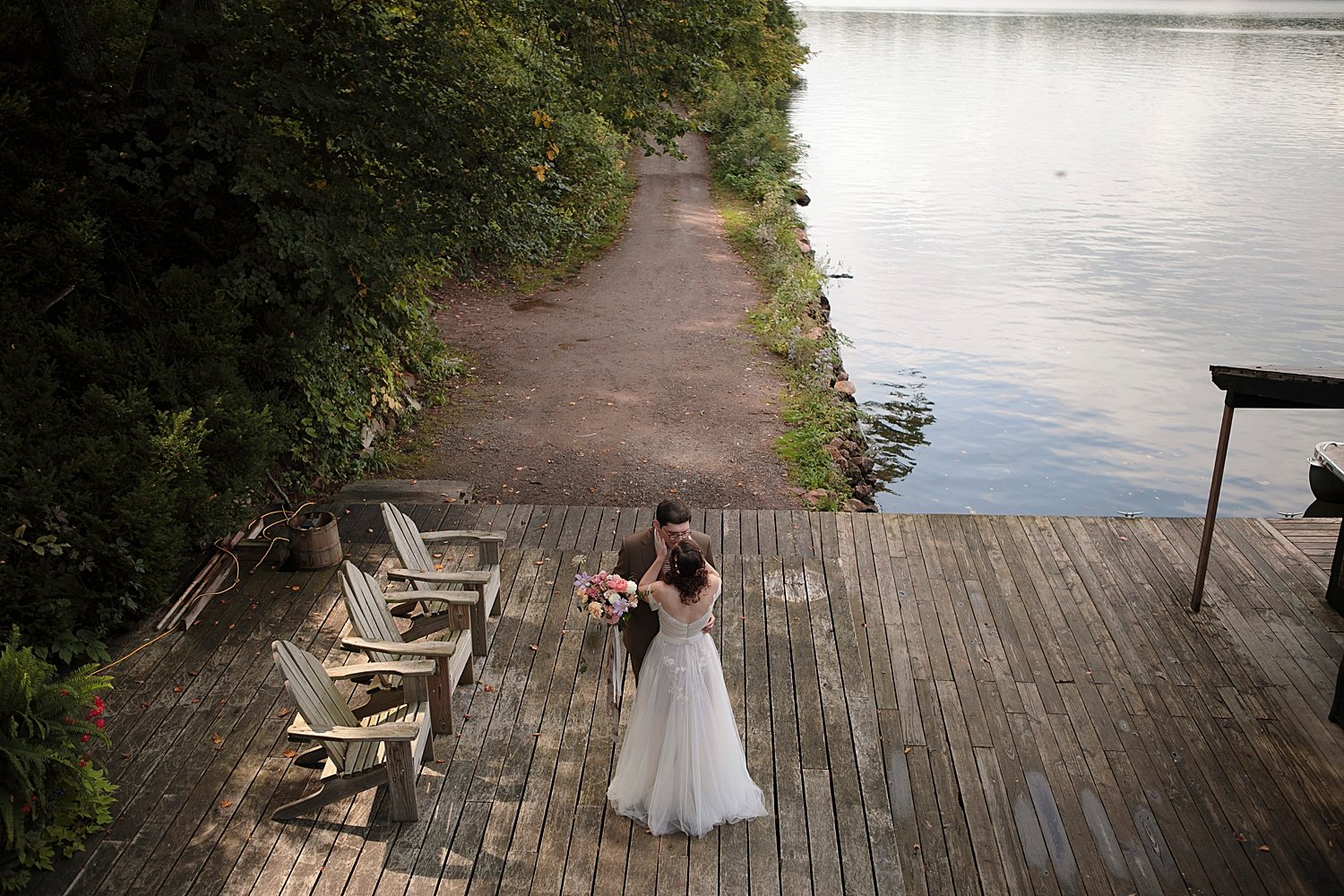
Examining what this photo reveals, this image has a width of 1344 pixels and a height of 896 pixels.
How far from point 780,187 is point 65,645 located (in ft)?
78.3

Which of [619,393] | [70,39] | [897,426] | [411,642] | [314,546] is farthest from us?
[897,426]

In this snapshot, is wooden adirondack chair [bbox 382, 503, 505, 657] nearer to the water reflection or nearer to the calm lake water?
the calm lake water

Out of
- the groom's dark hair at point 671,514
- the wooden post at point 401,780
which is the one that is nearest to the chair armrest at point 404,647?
the wooden post at point 401,780

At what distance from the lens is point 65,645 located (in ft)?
21.2

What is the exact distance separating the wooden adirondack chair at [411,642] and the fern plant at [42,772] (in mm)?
1282

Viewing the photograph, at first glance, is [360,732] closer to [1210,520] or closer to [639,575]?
[639,575]

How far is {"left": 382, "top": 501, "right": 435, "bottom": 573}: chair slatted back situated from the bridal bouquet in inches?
71.5

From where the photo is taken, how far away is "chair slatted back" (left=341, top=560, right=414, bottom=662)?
570 centimetres

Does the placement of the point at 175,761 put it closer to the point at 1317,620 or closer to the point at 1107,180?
the point at 1317,620

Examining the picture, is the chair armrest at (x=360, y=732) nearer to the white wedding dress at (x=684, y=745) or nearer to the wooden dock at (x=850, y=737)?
the wooden dock at (x=850, y=737)

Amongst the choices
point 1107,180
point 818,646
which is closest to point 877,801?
point 818,646

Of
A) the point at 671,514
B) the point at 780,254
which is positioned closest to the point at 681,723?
the point at 671,514

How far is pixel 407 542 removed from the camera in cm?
679

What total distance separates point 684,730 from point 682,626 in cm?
51
